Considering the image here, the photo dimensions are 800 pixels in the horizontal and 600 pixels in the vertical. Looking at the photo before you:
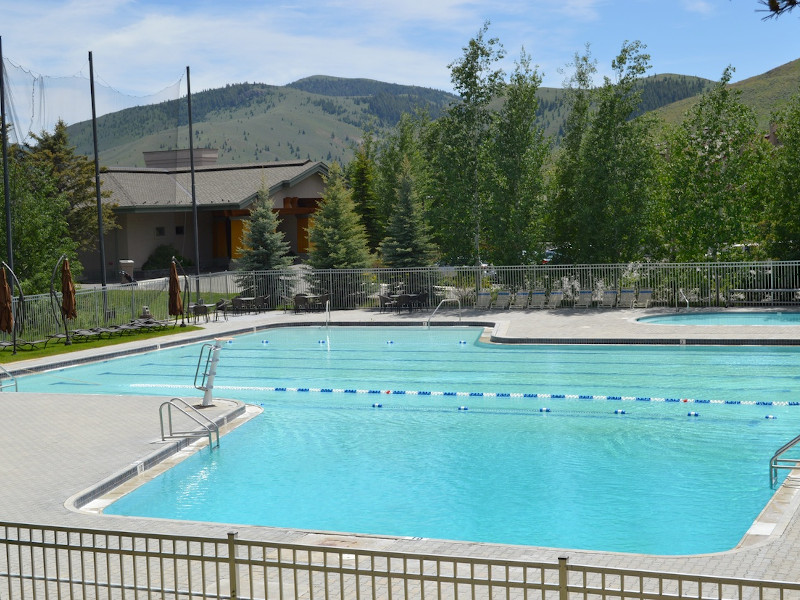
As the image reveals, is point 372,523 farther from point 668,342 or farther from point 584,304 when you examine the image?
point 584,304

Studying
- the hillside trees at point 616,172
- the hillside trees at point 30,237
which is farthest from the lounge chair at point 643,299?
the hillside trees at point 30,237

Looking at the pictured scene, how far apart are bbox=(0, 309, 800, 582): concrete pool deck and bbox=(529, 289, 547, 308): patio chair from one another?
5741 mm

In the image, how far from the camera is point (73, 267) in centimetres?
3148

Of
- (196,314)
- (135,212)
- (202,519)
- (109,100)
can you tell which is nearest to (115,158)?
(135,212)

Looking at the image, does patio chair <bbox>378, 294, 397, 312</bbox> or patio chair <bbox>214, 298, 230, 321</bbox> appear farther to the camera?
patio chair <bbox>378, 294, 397, 312</bbox>

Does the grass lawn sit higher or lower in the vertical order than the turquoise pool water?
higher

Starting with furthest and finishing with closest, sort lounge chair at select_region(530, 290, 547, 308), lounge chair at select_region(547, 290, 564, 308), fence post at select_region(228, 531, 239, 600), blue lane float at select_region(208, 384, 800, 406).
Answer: lounge chair at select_region(530, 290, 547, 308)
lounge chair at select_region(547, 290, 564, 308)
blue lane float at select_region(208, 384, 800, 406)
fence post at select_region(228, 531, 239, 600)

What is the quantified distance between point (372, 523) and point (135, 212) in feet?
119

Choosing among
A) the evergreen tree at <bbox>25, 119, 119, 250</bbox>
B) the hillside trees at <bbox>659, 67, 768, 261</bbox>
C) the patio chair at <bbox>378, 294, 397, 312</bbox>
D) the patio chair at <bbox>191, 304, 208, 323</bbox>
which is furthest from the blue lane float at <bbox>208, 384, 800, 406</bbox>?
the evergreen tree at <bbox>25, 119, 119, 250</bbox>

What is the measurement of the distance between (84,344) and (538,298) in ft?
47.2

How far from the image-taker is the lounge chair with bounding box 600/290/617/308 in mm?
28828

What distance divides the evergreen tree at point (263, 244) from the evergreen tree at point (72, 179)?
44.4 feet

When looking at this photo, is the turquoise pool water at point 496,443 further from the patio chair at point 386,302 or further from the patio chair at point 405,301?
the patio chair at point 386,302

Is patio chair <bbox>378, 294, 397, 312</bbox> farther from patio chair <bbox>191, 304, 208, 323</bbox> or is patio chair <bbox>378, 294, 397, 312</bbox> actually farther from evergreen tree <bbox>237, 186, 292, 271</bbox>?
patio chair <bbox>191, 304, 208, 323</bbox>
